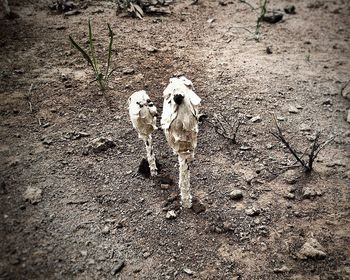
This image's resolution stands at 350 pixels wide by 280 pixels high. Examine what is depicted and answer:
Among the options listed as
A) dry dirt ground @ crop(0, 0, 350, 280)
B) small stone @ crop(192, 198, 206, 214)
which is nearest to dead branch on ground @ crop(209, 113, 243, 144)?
dry dirt ground @ crop(0, 0, 350, 280)

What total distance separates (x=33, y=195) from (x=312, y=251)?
2561 millimetres

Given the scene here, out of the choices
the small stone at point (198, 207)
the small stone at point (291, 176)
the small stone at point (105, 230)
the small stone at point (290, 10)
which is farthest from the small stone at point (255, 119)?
the small stone at point (290, 10)

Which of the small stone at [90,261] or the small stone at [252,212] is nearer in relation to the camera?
the small stone at [90,261]

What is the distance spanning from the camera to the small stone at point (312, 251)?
2691 mm

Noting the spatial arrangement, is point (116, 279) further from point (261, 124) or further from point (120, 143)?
point (261, 124)

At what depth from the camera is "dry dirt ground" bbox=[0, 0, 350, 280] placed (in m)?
2.69

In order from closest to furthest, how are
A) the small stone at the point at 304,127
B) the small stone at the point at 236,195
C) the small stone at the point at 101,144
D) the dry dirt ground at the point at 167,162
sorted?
the dry dirt ground at the point at 167,162
the small stone at the point at 236,195
the small stone at the point at 101,144
the small stone at the point at 304,127

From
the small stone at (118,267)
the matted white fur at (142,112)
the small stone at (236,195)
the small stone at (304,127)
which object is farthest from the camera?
the small stone at (304,127)

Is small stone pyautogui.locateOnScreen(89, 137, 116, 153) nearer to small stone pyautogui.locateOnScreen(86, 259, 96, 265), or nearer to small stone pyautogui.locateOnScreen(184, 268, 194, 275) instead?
small stone pyautogui.locateOnScreen(86, 259, 96, 265)

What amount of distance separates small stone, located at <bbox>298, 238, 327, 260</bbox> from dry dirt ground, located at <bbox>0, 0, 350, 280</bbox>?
0.01m

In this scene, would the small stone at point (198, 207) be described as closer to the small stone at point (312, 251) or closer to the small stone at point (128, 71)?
the small stone at point (312, 251)

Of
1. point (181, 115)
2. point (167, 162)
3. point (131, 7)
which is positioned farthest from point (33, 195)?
point (131, 7)

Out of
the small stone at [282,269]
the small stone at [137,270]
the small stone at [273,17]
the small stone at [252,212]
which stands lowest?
the small stone at [282,269]

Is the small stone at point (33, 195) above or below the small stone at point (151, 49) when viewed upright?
below
